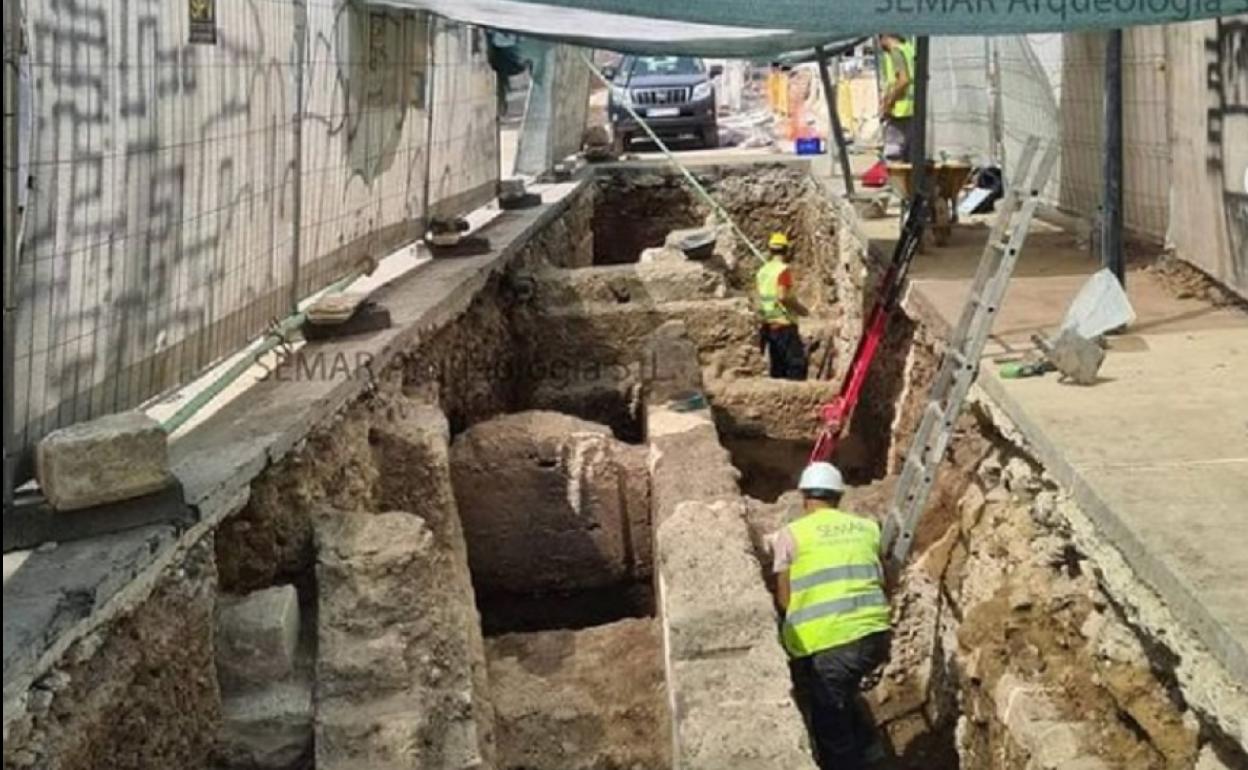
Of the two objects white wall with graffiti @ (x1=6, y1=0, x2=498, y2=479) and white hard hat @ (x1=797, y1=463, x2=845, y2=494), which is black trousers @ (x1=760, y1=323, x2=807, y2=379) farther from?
white hard hat @ (x1=797, y1=463, x2=845, y2=494)

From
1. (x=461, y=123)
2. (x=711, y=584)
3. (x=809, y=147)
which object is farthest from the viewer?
(x=809, y=147)

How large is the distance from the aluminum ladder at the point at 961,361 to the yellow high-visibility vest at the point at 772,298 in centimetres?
577

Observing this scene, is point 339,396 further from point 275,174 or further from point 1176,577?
point 1176,577

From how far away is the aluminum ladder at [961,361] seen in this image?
5902 mm

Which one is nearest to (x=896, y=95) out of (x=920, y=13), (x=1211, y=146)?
(x=1211, y=146)

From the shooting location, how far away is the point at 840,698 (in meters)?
5.82

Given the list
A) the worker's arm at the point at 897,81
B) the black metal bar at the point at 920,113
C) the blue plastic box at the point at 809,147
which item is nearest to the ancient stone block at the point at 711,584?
the black metal bar at the point at 920,113

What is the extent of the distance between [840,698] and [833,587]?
0.49 meters

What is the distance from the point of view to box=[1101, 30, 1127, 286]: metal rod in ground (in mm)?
7008

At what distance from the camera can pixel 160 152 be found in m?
4.74

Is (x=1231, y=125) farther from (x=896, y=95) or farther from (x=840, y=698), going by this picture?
(x=896, y=95)

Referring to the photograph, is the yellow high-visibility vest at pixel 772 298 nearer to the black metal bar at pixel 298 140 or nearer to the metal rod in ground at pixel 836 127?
the metal rod in ground at pixel 836 127

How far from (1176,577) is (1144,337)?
11.5 ft

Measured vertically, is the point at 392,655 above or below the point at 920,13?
below
